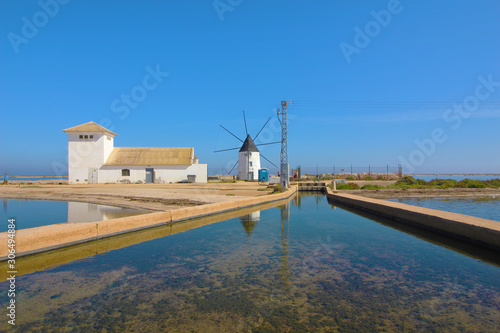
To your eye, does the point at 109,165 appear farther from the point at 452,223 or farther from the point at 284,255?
the point at 452,223

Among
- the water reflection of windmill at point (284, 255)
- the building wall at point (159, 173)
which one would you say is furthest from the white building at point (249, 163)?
the water reflection of windmill at point (284, 255)

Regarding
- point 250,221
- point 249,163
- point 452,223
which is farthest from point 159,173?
point 452,223

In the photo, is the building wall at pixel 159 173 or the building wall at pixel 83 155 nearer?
the building wall at pixel 83 155

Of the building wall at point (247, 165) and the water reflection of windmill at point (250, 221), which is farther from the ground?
the building wall at point (247, 165)

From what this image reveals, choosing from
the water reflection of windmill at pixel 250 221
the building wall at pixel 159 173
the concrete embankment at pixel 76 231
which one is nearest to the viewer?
the concrete embankment at pixel 76 231

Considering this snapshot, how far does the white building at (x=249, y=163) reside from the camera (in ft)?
163

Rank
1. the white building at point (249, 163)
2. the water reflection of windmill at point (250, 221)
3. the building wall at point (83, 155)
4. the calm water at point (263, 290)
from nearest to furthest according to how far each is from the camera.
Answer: the calm water at point (263, 290), the water reflection of windmill at point (250, 221), the building wall at point (83, 155), the white building at point (249, 163)

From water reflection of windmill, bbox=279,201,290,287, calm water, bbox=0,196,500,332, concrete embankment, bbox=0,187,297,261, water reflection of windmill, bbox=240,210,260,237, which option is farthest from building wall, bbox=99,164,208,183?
calm water, bbox=0,196,500,332

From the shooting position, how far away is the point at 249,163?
49875mm

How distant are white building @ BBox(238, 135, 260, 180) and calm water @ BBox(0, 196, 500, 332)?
4111cm

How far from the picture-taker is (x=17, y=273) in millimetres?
5582

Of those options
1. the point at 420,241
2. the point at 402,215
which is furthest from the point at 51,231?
the point at 402,215

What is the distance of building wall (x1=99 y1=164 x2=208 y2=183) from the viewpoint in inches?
1385

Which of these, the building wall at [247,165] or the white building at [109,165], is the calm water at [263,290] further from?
the building wall at [247,165]
